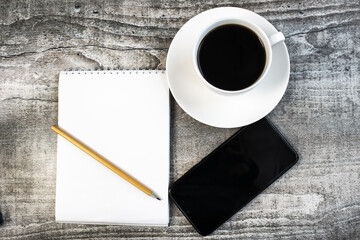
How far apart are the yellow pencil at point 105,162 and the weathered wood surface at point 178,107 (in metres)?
0.05

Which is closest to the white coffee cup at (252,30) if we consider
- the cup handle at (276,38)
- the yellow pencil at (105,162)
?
the cup handle at (276,38)

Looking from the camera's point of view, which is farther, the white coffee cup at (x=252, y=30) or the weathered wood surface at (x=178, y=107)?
the weathered wood surface at (x=178, y=107)

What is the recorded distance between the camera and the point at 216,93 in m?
0.57

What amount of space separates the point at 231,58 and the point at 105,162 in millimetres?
286

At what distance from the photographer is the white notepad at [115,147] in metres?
0.61

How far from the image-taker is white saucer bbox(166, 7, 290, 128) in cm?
56

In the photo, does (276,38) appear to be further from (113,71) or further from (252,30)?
(113,71)

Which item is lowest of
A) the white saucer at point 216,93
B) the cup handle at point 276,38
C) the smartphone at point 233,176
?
the smartphone at point 233,176

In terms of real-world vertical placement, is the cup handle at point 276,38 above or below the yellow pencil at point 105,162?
above

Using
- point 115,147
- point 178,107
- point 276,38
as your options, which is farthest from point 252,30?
point 115,147

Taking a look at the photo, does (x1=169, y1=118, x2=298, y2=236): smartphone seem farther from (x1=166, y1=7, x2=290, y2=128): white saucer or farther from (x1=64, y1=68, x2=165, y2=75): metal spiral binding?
(x1=64, y1=68, x2=165, y2=75): metal spiral binding

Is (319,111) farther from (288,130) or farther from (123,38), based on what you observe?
(123,38)

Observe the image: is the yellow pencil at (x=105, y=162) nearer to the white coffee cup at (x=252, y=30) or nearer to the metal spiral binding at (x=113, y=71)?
the metal spiral binding at (x=113, y=71)

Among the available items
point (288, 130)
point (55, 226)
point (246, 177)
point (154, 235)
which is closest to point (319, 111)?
point (288, 130)
